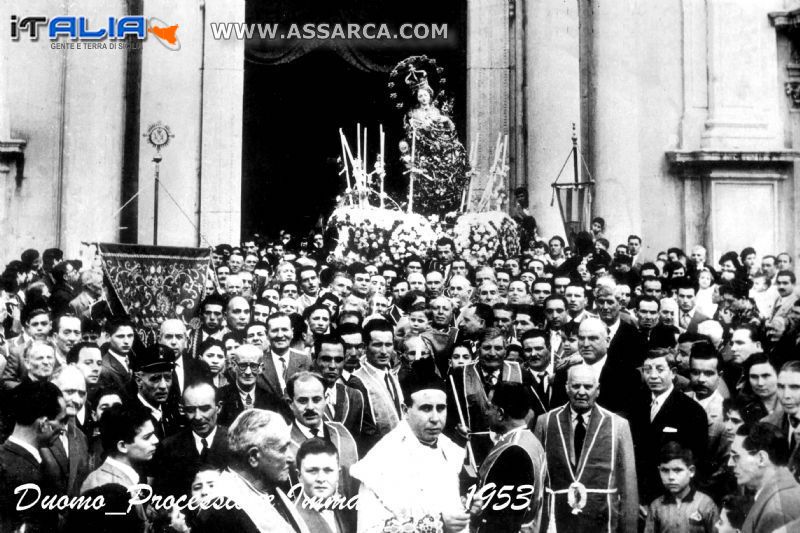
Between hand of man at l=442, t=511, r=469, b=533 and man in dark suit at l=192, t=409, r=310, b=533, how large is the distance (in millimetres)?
1058

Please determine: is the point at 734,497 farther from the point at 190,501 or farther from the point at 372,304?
the point at 372,304

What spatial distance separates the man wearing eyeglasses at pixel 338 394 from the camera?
823cm

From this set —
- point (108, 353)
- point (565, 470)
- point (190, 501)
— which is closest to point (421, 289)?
point (108, 353)

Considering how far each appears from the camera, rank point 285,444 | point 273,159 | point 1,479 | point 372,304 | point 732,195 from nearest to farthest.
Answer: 1. point 285,444
2. point 1,479
3. point 372,304
4. point 732,195
5. point 273,159

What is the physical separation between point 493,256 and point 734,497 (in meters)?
9.93

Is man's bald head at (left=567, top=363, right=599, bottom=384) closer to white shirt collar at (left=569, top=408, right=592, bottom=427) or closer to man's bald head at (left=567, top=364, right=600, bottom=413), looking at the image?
man's bald head at (left=567, top=364, right=600, bottom=413)

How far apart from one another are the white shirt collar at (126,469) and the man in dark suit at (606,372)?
3.52 metres

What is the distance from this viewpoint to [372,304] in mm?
12180

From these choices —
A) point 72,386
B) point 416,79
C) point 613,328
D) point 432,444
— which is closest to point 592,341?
point 613,328

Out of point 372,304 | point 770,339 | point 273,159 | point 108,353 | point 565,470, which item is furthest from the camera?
point 273,159

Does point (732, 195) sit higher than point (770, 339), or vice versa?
point (732, 195)

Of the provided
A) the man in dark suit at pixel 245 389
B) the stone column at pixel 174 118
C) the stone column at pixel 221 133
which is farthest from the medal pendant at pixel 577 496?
the stone column at pixel 221 133

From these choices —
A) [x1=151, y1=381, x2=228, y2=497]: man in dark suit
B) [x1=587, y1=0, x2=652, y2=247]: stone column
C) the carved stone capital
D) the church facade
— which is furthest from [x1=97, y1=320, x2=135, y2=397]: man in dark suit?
the carved stone capital

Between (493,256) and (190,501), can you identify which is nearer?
(190,501)
